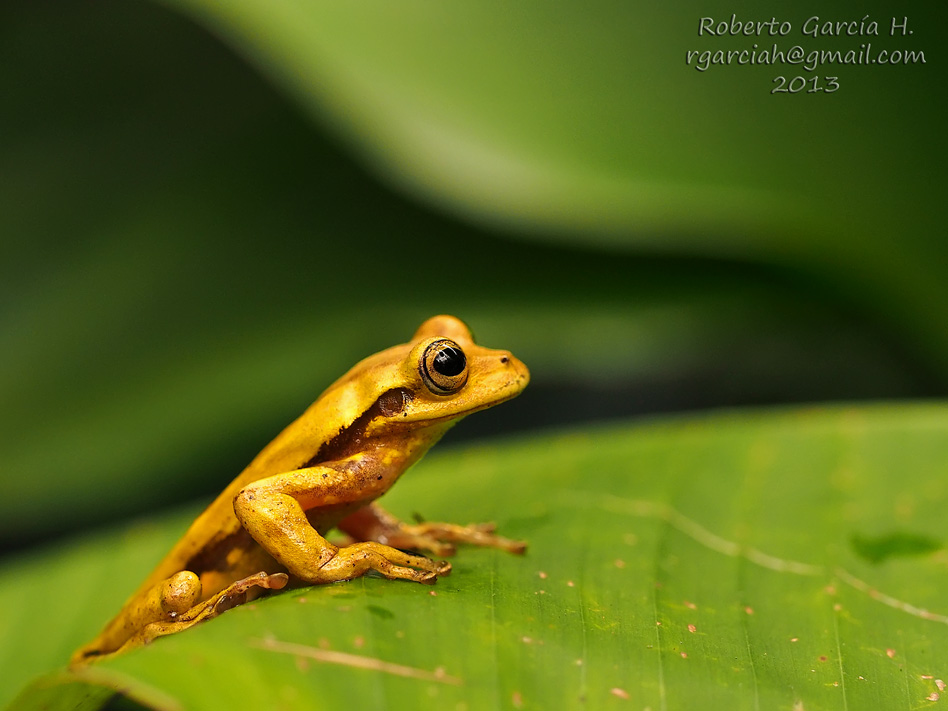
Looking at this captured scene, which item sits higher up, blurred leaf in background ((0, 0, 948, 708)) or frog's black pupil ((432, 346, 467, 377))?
blurred leaf in background ((0, 0, 948, 708))

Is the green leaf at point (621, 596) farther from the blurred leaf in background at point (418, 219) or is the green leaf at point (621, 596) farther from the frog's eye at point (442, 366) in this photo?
the blurred leaf in background at point (418, 219)

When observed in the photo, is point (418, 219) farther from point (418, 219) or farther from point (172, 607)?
point (172, 607)

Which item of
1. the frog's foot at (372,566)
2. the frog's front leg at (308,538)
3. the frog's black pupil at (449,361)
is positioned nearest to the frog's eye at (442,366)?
the frog's black pupil at (449,361)

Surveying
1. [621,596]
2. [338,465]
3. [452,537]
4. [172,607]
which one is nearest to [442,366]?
[338,465]

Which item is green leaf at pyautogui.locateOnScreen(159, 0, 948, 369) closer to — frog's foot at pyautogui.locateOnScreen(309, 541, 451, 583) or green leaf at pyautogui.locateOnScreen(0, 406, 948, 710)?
green leaf at pyautogui.locateOnScreen(0, 406, 948, 710)

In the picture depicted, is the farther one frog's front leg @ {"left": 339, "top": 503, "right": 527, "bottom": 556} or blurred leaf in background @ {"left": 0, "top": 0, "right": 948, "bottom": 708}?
blurred leaf in background @ {"left": 0, "top": 0, "right": 948, "bottom": 708}

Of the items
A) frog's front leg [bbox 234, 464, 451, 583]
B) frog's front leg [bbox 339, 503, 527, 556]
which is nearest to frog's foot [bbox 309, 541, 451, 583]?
frog's front leg [bbox 234, 464, 451, 583]

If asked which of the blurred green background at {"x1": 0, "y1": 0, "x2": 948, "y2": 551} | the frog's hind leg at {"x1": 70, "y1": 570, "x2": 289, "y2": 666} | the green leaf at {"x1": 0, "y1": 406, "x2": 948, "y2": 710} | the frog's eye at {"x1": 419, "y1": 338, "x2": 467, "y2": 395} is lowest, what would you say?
the frog's hind leg at {"x1": 70, "y1": 570, "x2": 289, "y2": 666}
